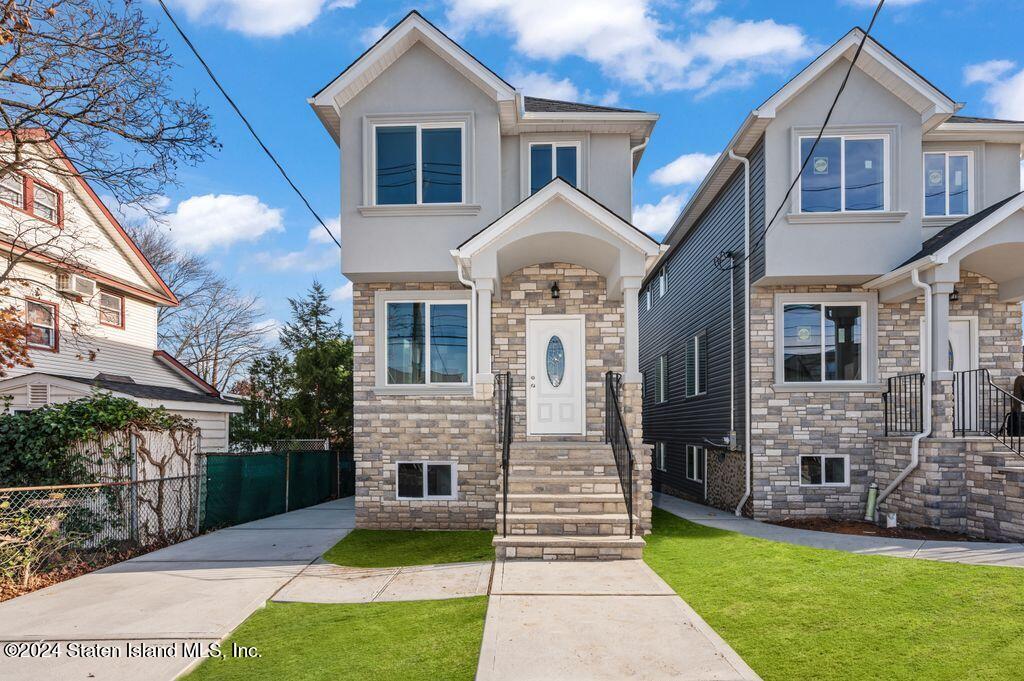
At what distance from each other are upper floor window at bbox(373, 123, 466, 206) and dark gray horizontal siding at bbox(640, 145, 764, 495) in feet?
16.7

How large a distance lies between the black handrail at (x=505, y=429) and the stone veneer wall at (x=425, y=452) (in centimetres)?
29

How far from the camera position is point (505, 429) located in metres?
8.43

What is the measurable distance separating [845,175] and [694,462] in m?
6.80

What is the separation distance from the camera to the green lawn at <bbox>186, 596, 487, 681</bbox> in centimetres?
435

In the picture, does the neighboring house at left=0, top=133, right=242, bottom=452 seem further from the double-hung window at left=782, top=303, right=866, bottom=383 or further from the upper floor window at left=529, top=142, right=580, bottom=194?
the double-hung window at left=782, top=303, right=866, bottom=383

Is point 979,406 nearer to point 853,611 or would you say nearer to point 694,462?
point 694,462

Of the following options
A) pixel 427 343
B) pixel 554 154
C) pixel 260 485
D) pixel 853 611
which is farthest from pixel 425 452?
pixel 853 611

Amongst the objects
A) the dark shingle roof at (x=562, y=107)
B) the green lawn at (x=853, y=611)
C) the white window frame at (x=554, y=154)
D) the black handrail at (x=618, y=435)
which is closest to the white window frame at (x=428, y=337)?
the black handrail at (x=618, y=435)

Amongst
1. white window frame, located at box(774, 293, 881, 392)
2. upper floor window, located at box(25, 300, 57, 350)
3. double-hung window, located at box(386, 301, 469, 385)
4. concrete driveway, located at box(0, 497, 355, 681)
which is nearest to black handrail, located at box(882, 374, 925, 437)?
white window frame, located at box(774, 293, 881, 392)

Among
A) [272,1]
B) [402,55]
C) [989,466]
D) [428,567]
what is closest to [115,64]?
[272,1]

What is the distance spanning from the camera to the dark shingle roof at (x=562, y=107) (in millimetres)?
10586

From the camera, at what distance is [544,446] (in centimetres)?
898

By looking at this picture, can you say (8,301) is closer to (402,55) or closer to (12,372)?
(12,372)

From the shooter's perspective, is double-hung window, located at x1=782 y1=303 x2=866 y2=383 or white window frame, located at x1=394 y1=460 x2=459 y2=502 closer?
white window frame, located at x1=394 y1=460 x2=459 y2=502
